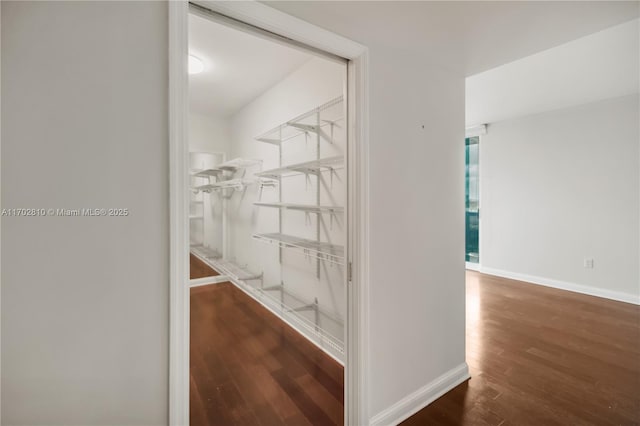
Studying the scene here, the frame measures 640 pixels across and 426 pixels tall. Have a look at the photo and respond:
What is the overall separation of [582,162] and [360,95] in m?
4.35

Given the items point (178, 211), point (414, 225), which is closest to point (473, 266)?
point (414, 225)

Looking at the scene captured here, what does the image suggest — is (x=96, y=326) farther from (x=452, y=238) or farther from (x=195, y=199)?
(x=195, y=199)

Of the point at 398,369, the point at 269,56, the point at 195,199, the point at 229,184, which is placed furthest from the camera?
the point at 195,199

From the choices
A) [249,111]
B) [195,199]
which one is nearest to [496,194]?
[249,111]

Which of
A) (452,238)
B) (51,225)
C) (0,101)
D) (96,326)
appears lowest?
(96,326)

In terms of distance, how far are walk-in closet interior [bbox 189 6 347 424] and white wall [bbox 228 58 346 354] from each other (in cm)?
1

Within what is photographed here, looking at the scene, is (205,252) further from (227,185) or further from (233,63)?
(233,63)

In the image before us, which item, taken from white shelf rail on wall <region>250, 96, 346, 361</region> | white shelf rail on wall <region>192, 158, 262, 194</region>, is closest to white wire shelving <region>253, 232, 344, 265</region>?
white shelf rail on wall <region>250, 96, 346, 361</region>

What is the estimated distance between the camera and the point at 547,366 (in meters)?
2.31

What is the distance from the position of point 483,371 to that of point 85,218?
2705 mm

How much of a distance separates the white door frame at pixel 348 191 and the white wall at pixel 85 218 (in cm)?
4

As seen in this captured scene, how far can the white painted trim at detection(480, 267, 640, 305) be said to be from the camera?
12.3 ft

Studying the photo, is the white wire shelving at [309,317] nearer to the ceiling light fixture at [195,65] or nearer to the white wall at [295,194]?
the white wall at [295,194]

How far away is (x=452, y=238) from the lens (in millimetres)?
2090
